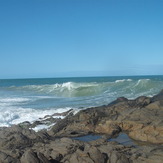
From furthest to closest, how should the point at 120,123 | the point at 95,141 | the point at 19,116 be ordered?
the point at 19,116, the point at 120,123, the point at 95,141

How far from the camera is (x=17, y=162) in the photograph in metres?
6.15

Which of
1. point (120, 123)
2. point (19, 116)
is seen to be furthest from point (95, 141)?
point (19, 116)

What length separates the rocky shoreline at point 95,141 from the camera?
Answer: 655cm

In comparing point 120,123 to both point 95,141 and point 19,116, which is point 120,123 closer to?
point 95,141

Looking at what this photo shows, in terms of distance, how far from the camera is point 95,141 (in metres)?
8.45

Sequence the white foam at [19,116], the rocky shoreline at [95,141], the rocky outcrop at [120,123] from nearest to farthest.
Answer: the rocky shoreline at [95,141], the rocky outcrop at [120,123], the white foam at [19,116]

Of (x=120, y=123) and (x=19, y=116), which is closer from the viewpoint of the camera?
(x=120, y=123)

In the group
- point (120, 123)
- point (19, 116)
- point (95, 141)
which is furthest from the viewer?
point (19, 116)

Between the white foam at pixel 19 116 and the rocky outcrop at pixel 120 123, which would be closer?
the rocky outcrop at pixel 120 123

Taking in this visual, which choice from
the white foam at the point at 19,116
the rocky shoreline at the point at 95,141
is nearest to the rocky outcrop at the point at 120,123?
the rocky shoreline at the point at 95,141

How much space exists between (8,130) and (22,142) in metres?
1.37

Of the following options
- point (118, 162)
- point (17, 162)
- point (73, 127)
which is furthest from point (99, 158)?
point (73, 127)

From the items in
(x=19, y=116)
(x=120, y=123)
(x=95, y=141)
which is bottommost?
(x=19, y=116)

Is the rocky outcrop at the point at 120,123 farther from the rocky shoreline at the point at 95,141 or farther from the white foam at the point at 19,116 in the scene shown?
the white foam at the point at 19,116
